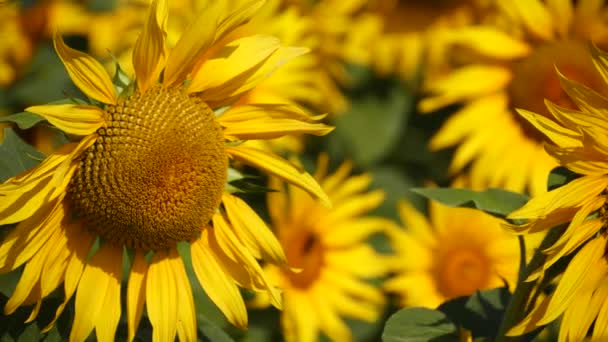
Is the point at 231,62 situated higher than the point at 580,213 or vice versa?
the point at 231,62

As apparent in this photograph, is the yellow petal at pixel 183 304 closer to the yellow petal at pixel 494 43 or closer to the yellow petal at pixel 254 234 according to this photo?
the yellow petal at pixel 254 234

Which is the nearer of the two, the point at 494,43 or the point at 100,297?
the point at 100,297

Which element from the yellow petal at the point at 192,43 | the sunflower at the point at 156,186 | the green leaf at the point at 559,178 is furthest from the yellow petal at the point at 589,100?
the yellow petal at the point at 192,43

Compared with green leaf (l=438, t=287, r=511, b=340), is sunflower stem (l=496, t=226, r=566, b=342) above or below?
above

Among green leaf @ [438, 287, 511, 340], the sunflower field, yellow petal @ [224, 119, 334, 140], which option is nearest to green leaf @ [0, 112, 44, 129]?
the sunflower field

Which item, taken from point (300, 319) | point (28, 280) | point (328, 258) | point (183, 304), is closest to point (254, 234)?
point (183, 304)

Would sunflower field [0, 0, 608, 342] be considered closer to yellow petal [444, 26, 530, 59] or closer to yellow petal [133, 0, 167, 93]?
yellow petal [133, 0, 167, 93]

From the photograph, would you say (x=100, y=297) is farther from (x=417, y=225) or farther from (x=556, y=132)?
(x=417, y=225)
